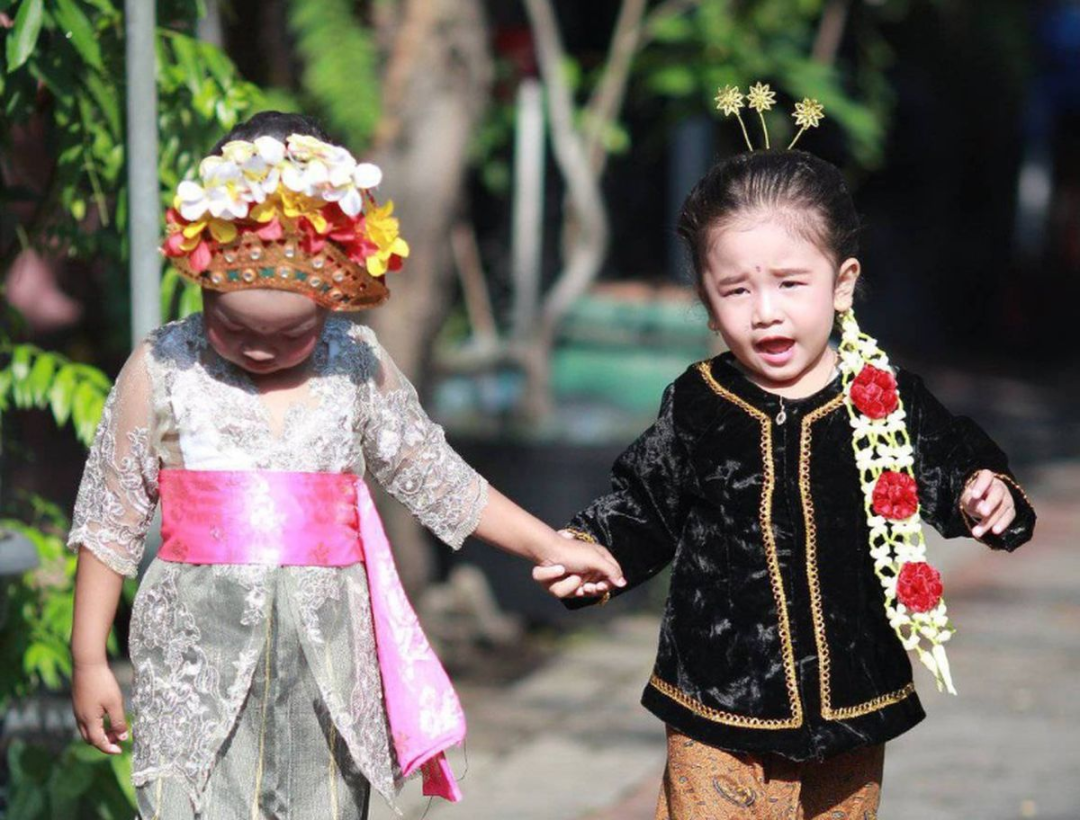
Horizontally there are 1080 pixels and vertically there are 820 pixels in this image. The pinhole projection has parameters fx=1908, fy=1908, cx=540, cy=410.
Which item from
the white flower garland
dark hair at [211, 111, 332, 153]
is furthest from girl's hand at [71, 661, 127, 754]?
the white flower garland

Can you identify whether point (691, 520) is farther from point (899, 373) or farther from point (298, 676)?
point (298, 676)

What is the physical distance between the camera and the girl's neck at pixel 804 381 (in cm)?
369

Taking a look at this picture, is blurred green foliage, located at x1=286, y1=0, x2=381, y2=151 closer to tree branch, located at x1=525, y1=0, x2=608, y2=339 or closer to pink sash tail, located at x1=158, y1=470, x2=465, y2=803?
tree branch, located at x1=525, y1=0, x2=608, y2=339

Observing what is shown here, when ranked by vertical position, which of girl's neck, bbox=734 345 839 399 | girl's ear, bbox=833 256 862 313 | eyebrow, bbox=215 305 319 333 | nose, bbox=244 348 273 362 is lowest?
girl's neck, bbox=734 345 839 399

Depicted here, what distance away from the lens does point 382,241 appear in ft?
11.1

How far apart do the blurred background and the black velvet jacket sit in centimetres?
41

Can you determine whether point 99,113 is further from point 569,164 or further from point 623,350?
point 623,350

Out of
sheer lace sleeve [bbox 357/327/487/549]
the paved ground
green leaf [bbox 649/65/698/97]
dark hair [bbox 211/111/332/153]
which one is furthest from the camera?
green leaf [bbox 649/65/698/97]

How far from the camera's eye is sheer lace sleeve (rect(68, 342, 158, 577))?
3.38 m

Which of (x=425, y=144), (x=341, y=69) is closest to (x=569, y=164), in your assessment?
(x=425, y=144)

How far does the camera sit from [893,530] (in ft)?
11.8

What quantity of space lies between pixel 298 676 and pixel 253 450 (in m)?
0.41

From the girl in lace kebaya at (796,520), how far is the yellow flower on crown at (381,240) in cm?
64

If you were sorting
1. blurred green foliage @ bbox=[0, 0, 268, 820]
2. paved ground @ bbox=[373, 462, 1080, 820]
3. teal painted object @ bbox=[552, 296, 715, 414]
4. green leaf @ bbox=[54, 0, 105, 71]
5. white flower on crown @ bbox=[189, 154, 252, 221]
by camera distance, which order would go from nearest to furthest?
white flower on crown @ bbox=[189, 154, 252, 221] → green leaf @ bbox=[54, 0, 105, 71] → blurred green foliage @ bbox=[0, 0, 268, 820] → paved ground @ bbox=[373, 462, 1080, 820] → teal painted object @ bbox=[552, 296, 715, 414]
